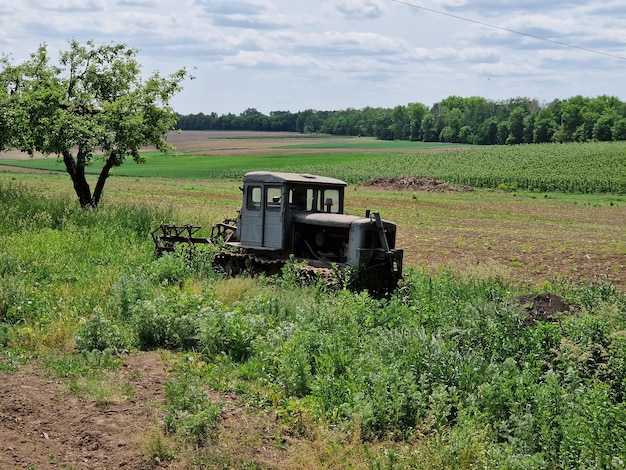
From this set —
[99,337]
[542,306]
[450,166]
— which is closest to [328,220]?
[542,306]

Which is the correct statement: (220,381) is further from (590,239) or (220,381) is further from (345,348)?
(590,239)

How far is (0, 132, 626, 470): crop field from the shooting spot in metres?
7.30

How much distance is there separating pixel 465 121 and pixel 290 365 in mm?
138021

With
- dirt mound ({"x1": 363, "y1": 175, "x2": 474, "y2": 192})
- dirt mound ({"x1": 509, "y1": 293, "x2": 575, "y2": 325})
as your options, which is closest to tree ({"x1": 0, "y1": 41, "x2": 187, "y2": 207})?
dirt mound ({"x1": 509, "y1": 293, "x2": 575, "y2": 325})

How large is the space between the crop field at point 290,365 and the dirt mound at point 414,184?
35771 mm

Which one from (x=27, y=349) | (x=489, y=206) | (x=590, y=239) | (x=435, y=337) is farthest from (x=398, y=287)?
(x=489, y=206)

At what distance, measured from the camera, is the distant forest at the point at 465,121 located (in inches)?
4518

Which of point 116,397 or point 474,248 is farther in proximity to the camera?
point 474,248

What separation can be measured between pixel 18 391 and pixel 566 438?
623cm

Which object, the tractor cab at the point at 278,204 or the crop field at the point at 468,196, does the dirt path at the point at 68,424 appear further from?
the crop field at the point at 468,196

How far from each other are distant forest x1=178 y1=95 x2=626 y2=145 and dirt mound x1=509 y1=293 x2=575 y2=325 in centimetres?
9714

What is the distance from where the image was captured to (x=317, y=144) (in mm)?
111812

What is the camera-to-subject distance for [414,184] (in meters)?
56.5

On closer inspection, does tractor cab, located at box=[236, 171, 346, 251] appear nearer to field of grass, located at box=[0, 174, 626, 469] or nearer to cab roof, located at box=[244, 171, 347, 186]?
cab roof, located at box=[244, 171, 347, 186]
